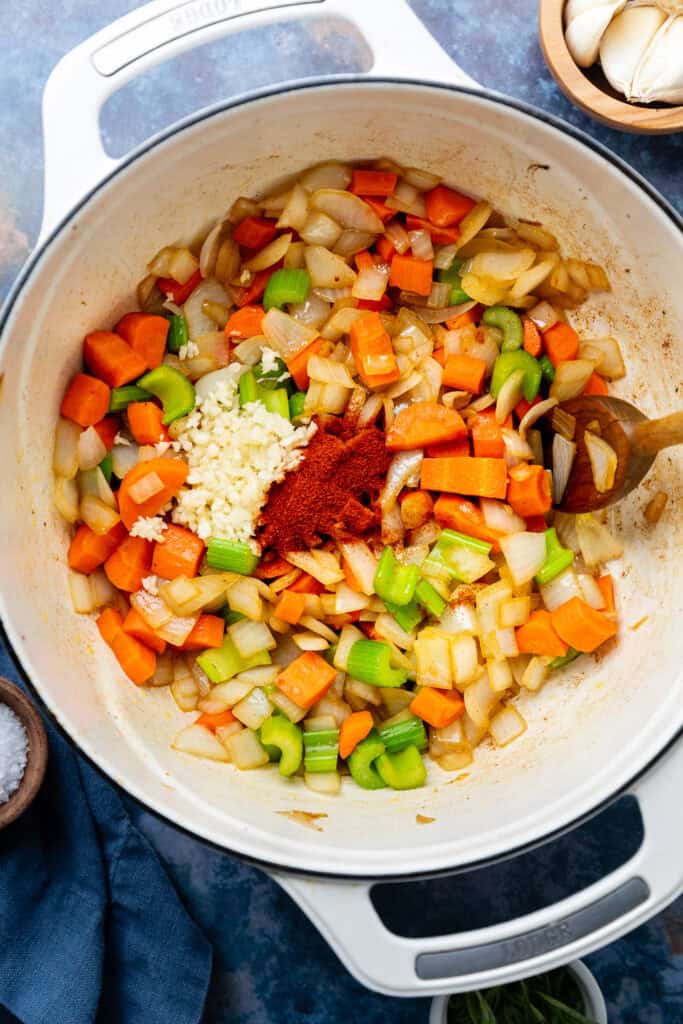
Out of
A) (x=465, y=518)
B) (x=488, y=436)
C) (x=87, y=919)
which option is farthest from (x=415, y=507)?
(x=87, y=919)

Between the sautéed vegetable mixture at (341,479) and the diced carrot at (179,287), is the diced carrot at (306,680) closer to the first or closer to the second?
the sautéed vegetable mixture at (341,479)

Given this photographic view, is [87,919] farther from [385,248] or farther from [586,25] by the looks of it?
[586,25]

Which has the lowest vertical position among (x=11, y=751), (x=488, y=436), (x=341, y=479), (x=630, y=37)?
(x=11, y=751)

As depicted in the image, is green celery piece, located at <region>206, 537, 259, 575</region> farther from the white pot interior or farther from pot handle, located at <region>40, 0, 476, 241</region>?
pot handle, located at <region>40, 0, 476, 241</region>

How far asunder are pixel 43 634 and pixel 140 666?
0.76ft

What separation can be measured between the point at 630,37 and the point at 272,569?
130 cm

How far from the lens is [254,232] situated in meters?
1.96

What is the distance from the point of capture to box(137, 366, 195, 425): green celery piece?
194cm

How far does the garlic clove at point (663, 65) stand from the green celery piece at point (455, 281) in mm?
489

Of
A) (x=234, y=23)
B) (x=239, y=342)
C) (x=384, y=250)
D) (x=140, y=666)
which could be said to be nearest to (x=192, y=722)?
(x=140, y=666)

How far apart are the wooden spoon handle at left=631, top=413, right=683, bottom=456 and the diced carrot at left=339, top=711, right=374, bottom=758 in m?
0.76

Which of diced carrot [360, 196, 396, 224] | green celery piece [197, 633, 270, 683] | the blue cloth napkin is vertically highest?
diced carrot [360, 196, 396, 224]

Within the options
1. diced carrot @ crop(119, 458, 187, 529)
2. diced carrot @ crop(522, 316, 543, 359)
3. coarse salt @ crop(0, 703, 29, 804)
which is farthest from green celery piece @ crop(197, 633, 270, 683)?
diced carrot @ crop(522, 316, 543, 359)

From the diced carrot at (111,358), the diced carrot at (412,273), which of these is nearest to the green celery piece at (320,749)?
the diced carrot at (111,358)
